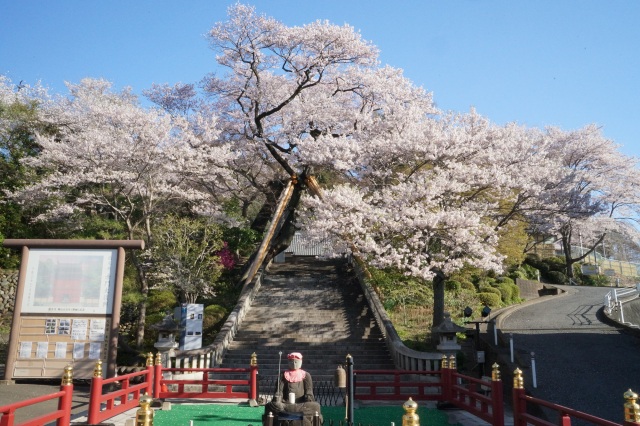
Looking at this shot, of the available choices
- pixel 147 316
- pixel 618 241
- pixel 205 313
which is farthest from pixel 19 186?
pixel 618 241

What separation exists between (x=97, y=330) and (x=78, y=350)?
74 cm

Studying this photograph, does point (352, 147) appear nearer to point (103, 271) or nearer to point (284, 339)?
point (284, 339)

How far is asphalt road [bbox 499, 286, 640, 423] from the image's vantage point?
47.0 feet

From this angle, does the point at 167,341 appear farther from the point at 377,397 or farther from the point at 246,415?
the point at 377,397

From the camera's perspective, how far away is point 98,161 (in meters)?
20.4

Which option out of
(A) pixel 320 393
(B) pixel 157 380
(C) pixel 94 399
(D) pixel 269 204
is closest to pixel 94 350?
(B) pixel 157 380

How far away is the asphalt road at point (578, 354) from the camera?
14336 millimetres

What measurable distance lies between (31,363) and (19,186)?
13.2m


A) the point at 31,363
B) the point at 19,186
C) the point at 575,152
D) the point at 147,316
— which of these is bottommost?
the point at 31,363

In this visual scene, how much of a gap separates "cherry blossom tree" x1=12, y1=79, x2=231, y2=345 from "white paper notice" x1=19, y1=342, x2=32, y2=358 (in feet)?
16.0

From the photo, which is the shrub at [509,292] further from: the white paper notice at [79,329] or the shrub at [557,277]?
the white paper notice at [79,329]

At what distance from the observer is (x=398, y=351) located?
1683 centimetres

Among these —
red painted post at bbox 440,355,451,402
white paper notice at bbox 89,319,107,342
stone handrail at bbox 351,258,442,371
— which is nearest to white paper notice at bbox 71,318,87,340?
white paper notice at bbox 89,319,107,342

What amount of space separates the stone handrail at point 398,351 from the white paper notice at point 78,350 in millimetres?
9619
